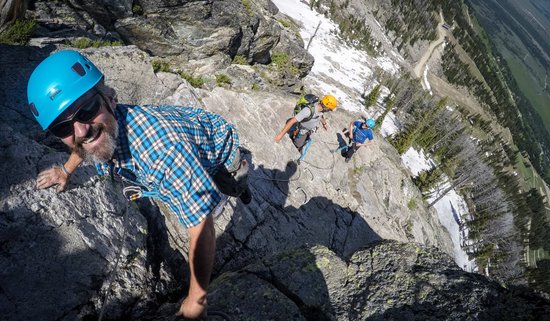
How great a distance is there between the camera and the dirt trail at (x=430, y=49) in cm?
6519

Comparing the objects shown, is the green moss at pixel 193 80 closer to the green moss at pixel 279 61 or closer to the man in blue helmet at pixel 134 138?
the green moss at pixel 279 61

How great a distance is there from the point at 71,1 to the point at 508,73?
12395 centimetres

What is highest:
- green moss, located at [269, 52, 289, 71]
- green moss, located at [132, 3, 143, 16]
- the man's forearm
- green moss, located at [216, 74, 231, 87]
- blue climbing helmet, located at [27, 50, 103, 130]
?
blue climbing helmet, located at [27, 50, 103, 130]

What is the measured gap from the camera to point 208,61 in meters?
12.4

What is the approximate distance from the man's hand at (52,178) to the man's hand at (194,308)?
2605 mm

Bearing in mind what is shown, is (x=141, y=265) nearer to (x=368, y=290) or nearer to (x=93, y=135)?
(x=93, y=135)

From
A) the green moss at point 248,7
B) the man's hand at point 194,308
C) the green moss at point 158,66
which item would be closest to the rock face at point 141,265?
the man's hand at point 194,308

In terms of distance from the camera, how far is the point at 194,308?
9.93 ft

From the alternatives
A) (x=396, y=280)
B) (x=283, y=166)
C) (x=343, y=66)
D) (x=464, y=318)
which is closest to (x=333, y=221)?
(x=283, y=166)

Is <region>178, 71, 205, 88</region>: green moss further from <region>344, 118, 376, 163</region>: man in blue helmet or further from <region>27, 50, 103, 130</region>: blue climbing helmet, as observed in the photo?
<region>27, 50, 103, 130</region>: blue climbing helmet

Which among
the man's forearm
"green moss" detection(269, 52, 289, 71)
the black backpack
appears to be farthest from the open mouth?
"green moss" detection(269, 52, 289, 71)

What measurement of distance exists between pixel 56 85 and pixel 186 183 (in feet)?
5.00

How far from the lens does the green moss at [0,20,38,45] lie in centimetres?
680

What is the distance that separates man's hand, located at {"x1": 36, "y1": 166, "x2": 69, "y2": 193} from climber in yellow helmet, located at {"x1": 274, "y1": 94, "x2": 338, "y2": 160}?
7163 mm
